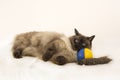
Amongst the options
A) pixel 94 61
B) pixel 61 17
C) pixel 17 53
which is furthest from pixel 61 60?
pixel 61 17

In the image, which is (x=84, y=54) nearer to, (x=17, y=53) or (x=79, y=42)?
(x=79, y=42)

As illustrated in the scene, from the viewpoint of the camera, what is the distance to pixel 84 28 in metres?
2.39

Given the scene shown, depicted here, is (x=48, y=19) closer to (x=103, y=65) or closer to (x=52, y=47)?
(x=52, y=47)

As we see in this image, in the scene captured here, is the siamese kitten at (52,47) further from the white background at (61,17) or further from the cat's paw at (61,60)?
the white background at (61,17)

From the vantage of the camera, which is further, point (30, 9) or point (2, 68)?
point (30, 9)

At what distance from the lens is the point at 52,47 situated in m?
1.70

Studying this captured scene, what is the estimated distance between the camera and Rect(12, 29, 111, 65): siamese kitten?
63.5 inches

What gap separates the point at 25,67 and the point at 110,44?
0.81 meters

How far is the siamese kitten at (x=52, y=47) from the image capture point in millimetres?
1612

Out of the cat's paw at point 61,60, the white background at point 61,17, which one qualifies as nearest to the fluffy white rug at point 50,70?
the cat's paw at point 61,60

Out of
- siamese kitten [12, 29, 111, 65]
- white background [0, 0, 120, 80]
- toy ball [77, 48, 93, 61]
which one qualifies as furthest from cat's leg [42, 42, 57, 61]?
white background [0, 0, 120, 80]

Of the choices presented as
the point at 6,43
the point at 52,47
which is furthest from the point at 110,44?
the point at 6,43

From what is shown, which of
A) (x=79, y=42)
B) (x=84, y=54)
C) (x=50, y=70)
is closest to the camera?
(x=50, y=70)

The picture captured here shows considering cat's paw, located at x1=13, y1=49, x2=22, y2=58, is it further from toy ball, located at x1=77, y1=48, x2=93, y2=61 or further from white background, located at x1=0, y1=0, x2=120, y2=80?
white background, located at x1=0, y1=0, x2=120, y2=80
